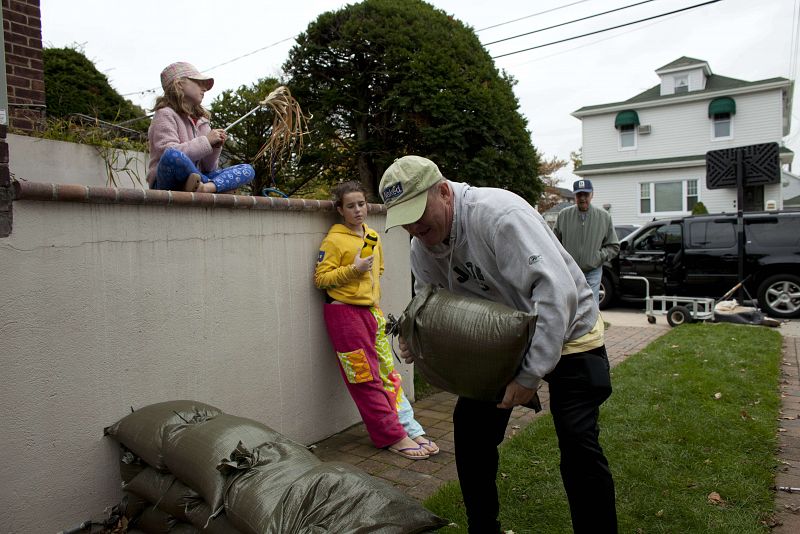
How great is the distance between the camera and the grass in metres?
2.86

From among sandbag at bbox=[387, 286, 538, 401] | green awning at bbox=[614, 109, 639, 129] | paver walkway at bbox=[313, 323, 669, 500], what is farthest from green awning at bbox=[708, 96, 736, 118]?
sandbag at bbox=[387, 286, 538, 401]

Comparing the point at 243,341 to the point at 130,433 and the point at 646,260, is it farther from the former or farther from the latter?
the point at 646,260

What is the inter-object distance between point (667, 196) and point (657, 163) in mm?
1503

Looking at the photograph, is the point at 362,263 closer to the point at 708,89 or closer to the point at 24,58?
the point at 24,58

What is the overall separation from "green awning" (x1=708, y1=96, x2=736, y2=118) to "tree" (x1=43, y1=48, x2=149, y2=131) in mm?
23157

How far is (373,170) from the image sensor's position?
8.19m

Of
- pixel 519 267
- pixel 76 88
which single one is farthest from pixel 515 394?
pixel 76 88

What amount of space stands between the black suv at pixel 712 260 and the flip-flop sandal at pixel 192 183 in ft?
23.8

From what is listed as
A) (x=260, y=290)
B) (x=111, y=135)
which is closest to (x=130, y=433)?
(x=260, y=290)

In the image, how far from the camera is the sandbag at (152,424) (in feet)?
8.18

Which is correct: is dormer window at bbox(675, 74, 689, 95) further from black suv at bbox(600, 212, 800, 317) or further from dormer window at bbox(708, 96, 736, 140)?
black suv at bbox(600, 212, 800, 317)

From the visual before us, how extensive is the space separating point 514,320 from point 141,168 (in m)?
4.11

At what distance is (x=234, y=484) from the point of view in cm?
215

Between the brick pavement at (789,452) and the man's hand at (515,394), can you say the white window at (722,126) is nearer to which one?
the brick pavement at (789,452)
